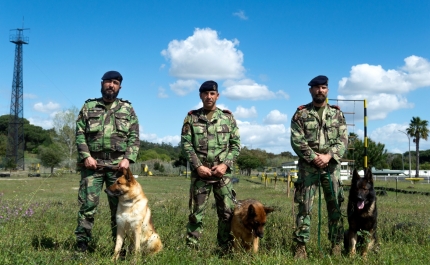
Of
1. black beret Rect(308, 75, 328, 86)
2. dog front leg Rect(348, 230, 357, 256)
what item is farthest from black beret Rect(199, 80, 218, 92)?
dog front leg Rect(348, 230, 357, 256)

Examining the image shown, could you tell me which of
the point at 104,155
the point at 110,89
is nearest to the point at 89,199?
the point at 104,155

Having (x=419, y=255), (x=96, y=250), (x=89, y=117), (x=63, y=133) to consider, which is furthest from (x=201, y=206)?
(x=63, y=133)

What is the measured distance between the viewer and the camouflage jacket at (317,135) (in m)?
5.70

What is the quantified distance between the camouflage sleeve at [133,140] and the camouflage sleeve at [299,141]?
2.10m

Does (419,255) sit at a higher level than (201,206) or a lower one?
lower

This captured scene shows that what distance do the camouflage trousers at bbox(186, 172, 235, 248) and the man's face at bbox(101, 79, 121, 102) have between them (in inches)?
59.5

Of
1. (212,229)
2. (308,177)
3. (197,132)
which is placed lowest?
(212,229)

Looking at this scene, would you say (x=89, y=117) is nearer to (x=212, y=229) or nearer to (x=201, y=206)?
(x=201, y=206)

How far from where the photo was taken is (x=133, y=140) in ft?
18.6

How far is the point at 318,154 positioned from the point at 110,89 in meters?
2.89

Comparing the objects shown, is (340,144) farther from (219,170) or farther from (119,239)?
(119,239)

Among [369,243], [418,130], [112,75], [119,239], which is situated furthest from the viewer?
[418,130]

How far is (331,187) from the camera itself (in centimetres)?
568

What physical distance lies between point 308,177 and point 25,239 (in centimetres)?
390
